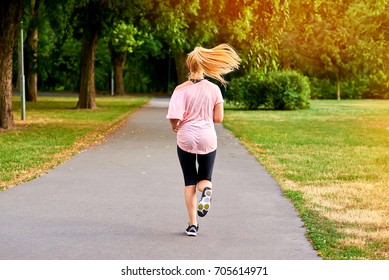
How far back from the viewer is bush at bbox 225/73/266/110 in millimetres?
36969

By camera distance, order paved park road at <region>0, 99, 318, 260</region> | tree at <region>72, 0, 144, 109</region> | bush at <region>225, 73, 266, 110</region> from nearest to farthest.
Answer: paved park road at <region>0, 99, 318, 260</region>
tree at <region>72, 0, 144, 109</region>
bush at <region>225, 73, 266, 110</region>

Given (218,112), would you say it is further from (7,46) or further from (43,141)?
(7,46)

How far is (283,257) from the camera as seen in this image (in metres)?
6.07

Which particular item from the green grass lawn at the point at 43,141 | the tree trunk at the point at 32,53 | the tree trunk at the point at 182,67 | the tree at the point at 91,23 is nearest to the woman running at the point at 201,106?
the green grass lawn at the point at 43,141

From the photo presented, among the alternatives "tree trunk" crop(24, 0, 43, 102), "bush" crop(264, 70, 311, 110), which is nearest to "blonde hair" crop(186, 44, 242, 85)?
"tree trunk" crop(24, 0, 43, 102)

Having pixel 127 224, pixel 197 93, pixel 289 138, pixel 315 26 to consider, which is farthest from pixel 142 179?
pixel 315 26

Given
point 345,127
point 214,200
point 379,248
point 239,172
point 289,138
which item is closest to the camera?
point 379,248

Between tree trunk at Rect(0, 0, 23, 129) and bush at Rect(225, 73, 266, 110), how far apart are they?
56.8 ft

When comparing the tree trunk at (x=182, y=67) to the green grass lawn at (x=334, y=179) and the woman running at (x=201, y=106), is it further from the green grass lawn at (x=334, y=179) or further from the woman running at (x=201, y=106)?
the woman running at (x=201, y=106)

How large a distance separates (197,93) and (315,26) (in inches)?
2111

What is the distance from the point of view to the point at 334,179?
11.1m

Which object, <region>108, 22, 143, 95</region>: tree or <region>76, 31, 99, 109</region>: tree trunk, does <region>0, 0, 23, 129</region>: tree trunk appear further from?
<region>108, 22, 143, 95</region>: tree

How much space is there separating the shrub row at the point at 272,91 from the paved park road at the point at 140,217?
77.3 ft
